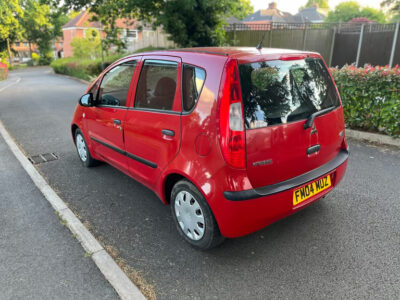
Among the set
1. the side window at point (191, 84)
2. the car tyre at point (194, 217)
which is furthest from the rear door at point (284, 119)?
the car tyre at point (194, 217)

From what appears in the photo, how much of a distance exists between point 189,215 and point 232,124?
991 millimetres

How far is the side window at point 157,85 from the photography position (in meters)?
3.02

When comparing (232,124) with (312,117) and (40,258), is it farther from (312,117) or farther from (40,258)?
(40,258)

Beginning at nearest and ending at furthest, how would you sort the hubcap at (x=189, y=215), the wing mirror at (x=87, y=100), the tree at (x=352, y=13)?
the hubcap at (x=189, y=215)
the wing mirror at (x=87, y=100)
the tree at (x=352, y=13)

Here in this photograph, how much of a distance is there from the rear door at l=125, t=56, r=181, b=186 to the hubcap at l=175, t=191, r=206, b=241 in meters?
0.37

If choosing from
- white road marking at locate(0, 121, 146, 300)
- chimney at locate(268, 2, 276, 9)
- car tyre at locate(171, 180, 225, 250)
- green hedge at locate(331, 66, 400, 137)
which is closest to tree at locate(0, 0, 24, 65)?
white road marking at locate(0, 121, 146, 300)

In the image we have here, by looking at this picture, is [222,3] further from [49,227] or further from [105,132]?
[49,227]

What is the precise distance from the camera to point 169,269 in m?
2.72

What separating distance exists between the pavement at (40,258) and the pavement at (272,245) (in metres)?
0.29

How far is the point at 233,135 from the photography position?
97.0 inches

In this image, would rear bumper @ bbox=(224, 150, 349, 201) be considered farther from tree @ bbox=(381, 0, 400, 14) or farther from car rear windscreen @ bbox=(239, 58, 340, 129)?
tree @ bbox=(381, 0, 400, 14)

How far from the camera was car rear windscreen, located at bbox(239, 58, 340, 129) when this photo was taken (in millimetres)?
2547

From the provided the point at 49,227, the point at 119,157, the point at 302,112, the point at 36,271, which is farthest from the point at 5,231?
the point at 302,112

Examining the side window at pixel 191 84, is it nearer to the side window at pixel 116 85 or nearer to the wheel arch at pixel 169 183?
the wheel arch at pixel 169 183
